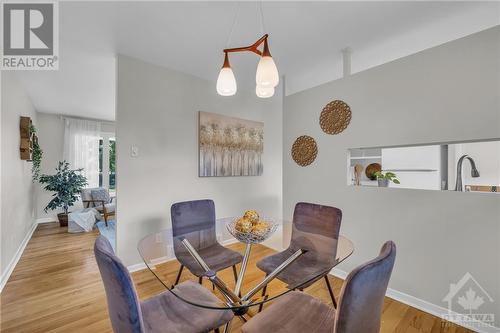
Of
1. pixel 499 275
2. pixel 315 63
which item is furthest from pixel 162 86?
pixel 499 275

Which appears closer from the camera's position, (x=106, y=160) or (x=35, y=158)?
(x=35, y=158)

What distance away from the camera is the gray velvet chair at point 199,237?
166cm

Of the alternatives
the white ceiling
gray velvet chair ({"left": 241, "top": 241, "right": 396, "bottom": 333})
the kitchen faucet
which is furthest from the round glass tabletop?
the white ceiling

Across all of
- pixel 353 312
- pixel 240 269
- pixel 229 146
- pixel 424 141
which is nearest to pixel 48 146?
pixel 229 146

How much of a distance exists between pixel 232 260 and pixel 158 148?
1.68 m

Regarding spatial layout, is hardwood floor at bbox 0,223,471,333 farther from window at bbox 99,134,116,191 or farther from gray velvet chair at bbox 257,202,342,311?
window at bbox 99,134,116,191

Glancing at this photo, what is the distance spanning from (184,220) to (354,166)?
188 centimetres

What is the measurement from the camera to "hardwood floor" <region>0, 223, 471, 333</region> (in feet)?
5.40

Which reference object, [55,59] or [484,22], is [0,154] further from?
[484,22]

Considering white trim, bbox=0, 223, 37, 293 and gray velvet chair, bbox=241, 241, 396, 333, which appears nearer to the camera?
gray velvet chair, bbox=241, 241, 396, 333

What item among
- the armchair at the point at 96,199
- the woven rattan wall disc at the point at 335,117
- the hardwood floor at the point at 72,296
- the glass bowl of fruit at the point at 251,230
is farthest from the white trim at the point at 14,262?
the woven rattan wall disc at the point at 335,117

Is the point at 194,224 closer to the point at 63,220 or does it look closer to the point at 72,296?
the point at 72,296

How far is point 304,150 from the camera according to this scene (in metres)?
2.73

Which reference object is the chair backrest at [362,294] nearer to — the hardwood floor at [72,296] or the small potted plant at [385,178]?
the hardwood floor at [72,296]
